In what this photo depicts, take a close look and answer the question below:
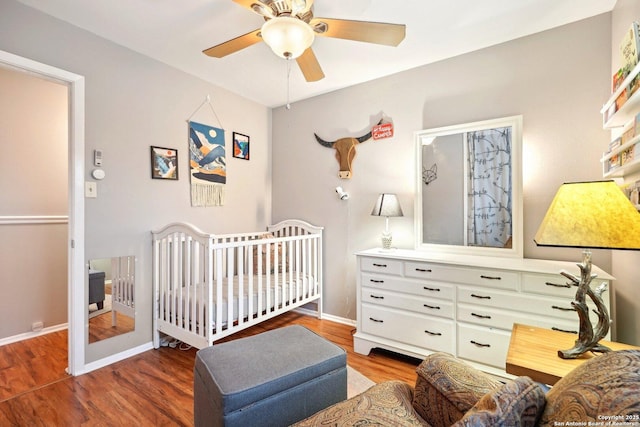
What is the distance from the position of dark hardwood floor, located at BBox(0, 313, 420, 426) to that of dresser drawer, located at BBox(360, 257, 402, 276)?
71 centimetres

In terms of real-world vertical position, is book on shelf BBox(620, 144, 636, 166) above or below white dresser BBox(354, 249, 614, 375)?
above

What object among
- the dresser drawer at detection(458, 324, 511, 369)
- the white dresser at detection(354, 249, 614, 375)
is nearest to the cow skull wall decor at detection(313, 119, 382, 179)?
the white dresser at detection(354, 249, 614, 375)

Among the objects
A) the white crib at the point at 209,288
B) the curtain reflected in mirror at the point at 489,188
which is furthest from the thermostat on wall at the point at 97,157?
the curtain reflected in mirror at the point at 489,188

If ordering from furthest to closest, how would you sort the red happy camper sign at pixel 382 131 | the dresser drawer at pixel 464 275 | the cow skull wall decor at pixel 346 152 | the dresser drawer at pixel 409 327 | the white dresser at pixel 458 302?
the cow skull wall decor at pixel 346 152 < the red happy camper sign at pixel 382 131 < the dresser drawer at pixel 409 327 < the dresser drawer at pixel 464 275 < the white dresser at pixel 458 302

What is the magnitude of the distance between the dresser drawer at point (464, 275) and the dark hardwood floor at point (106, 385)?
2.38 feet

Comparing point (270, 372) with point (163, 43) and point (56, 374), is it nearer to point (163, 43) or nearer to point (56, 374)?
point (56, 374)

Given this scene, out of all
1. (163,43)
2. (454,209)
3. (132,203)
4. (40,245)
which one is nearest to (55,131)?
(40,245)

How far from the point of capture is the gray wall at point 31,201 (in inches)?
100

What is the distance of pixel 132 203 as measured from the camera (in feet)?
7.70

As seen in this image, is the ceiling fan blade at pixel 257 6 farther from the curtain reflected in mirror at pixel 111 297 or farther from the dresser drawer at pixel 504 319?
the dresser drawer at pixel 504 319

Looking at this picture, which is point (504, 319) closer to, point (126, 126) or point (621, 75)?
point (621, 75)

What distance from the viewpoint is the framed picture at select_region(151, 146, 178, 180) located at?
249 centimetres

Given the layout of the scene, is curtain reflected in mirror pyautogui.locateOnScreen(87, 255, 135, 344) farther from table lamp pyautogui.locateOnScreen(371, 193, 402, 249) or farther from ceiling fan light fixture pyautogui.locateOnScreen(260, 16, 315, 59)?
table lamp pyautogui.locateOnScreen(371, 193, 402, 249)

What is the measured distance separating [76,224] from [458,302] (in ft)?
8.91
